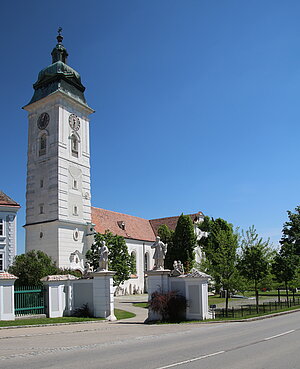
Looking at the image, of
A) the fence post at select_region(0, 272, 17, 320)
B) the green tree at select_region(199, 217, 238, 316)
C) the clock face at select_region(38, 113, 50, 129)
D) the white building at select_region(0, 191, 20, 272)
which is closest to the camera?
the fence post at select_region(0, 272, 17, 320)

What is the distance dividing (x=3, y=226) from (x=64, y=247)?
670cm

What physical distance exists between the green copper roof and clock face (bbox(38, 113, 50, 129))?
225 cm

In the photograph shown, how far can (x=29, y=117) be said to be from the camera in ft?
150

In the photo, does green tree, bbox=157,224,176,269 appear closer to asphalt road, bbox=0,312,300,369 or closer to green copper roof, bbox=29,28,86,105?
green copper roof, bbox=29,28,86,105

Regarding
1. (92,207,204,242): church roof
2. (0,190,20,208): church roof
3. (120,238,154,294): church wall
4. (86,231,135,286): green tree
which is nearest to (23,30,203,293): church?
(120,238,154,294): church wall

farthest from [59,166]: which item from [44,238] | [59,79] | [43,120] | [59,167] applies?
[59,79]

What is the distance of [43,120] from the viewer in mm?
44094

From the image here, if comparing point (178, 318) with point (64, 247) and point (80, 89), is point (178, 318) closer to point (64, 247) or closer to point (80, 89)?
point (64, 247)

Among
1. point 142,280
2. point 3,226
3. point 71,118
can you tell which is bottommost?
point 142,280

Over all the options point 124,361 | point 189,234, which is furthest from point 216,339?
point 189,234

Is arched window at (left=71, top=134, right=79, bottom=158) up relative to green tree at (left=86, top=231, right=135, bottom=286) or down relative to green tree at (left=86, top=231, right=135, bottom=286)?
up

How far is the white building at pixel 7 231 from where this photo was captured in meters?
35.0

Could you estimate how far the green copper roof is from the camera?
43.6 m

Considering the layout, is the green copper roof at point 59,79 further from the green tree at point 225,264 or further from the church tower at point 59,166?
the green tree at point 225,264
